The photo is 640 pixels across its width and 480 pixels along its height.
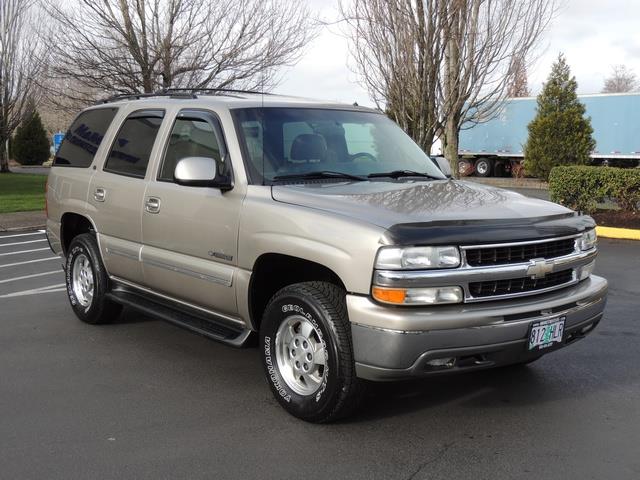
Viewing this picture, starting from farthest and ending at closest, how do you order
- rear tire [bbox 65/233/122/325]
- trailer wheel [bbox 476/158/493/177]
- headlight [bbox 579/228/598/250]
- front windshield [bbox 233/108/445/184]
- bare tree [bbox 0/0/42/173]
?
trailer wheel [bbox 476/158/493/177] → bare tree [bbox 0/0/42/173] → rear tire [bbox 65/233/122/325] → front windshield [bbox 233/108/445/184] → headlight [bbox 579/228/598/250]

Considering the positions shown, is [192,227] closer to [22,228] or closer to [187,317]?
[187,317]

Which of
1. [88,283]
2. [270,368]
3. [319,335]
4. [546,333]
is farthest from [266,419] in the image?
[88,283]

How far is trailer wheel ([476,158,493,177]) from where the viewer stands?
109ft

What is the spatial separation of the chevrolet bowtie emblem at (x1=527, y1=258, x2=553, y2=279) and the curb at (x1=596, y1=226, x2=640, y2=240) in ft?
28.9

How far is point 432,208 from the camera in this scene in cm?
408

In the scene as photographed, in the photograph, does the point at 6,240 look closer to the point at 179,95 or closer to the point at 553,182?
the point at 179,95

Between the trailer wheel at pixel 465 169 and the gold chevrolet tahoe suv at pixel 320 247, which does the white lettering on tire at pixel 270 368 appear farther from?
the trailer wheel at pixel 465 169

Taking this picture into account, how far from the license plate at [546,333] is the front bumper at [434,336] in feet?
0.16

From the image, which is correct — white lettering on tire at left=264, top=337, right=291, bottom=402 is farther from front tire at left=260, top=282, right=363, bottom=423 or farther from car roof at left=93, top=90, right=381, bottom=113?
car roof at left=93, top=90, right=381, bottom=113

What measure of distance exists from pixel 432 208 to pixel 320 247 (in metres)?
0.68

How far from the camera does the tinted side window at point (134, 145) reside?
5613mm

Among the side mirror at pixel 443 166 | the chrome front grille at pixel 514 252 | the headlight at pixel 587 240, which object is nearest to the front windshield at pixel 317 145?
the side mirror at pixel 443 166

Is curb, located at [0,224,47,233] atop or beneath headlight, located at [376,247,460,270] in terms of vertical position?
beneath

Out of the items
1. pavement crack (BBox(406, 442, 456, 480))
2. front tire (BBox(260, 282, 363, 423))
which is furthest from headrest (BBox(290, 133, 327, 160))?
pavement crack (BBox(406, 442, 456, 480))
